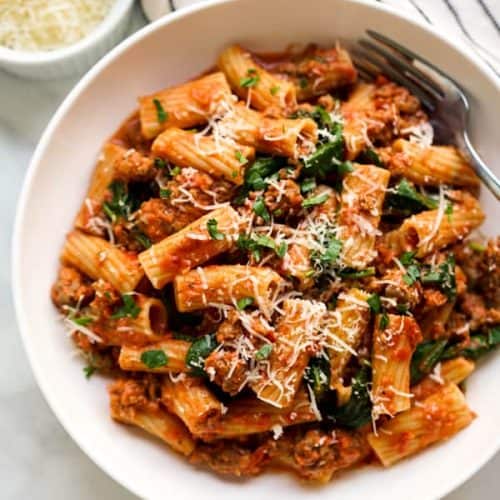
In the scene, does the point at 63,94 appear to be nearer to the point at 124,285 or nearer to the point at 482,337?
the point at 124,285

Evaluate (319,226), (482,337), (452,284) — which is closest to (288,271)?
(319,226)

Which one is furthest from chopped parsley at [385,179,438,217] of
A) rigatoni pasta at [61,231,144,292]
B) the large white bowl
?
rigatoni pasta at [61,231,144,292]

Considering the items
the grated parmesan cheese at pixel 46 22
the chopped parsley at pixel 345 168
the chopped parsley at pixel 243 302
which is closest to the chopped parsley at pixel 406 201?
the chopped parsley at pixel 345 168

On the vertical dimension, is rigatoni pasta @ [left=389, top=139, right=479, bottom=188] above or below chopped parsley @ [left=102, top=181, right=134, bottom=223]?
above

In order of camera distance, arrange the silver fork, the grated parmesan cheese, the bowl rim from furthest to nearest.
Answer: the grated parmesan cheese, the bowl rim, the silver fork

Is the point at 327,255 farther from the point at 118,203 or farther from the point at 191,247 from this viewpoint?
the point at 118,203

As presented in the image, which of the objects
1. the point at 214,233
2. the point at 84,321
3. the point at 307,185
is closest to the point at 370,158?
the point at 307,185

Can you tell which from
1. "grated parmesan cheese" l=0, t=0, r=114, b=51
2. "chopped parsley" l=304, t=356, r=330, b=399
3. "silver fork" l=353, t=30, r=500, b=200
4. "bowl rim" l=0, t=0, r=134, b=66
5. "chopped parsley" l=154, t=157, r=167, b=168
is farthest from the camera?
"grated parmesan cheese" l=0, t=0, r=114, b=51

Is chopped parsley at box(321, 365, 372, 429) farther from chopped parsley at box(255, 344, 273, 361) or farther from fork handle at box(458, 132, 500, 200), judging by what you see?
fork handle at box(458, 132, 500, 200)
